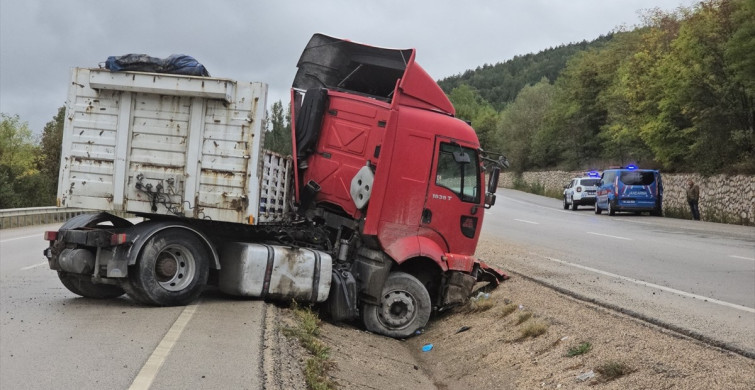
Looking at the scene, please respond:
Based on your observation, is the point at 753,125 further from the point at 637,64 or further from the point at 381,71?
the point at 381,71

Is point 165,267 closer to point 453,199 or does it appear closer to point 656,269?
point 453,199

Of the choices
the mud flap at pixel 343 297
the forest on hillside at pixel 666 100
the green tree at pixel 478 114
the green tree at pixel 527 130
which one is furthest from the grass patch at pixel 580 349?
the green tree at pixel 478 114

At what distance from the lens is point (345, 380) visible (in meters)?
6.43

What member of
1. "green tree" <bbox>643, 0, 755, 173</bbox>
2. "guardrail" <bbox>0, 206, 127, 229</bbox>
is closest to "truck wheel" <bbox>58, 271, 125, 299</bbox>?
"guardrail" <bbox>0, 206, 127, 229</bbox>

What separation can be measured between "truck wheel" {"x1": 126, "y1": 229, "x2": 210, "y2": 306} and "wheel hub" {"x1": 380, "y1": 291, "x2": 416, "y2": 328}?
233 centimetres

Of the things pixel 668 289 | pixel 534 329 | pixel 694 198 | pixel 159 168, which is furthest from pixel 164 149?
pixel 694 198

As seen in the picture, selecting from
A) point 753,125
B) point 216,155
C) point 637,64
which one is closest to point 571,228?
point 753,125

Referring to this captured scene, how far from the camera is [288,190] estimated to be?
9.55m

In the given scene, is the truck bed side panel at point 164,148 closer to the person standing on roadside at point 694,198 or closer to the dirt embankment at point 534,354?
the dirt embankment at point 534,354

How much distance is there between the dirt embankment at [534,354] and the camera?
20.2 feet

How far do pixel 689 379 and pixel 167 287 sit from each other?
5553mm

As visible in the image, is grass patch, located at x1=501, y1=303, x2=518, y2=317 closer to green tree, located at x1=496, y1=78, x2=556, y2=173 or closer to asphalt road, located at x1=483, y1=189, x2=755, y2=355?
asphalt road, located at x1=483, y1=189, x2=755, y2=355

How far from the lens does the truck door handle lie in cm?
936

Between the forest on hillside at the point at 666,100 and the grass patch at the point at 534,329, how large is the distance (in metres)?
24.1
